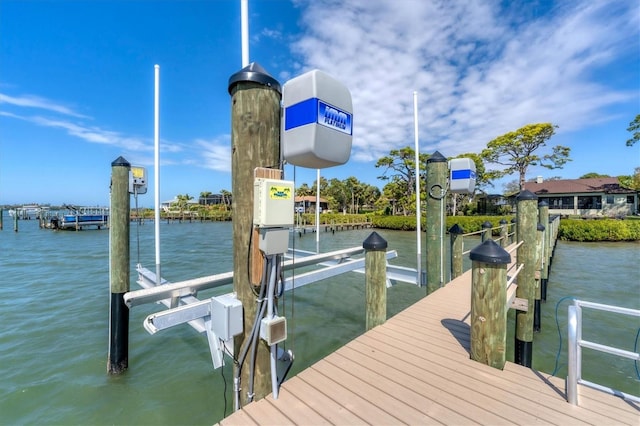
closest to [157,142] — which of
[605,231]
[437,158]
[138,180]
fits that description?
[138,180]

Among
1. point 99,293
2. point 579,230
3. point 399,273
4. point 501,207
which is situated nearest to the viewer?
point 399,273

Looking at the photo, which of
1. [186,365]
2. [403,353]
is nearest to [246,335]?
[403,353]

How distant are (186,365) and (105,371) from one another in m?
1.05

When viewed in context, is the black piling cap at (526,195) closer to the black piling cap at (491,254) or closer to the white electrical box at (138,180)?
the black piling cap at (491,254)

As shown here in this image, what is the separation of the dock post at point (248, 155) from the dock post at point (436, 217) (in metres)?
3.59

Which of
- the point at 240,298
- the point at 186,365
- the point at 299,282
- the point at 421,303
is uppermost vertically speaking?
the point at 240,298

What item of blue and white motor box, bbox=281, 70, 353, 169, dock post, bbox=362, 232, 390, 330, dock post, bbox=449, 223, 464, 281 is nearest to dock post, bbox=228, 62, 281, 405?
blue and white motor box, bbox=281, 70, 353, 169

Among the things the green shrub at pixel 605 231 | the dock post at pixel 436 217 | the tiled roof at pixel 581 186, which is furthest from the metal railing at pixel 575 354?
the tiled roof at pixel 581 186

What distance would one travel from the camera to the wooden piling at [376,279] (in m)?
3.21

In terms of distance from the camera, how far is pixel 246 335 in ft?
6.36

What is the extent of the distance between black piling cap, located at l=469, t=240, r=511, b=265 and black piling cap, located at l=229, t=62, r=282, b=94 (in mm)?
2177

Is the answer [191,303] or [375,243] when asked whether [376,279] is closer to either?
[375,243]

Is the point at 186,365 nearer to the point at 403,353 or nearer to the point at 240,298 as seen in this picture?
the point at 240,298

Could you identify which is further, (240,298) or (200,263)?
(200,263)
